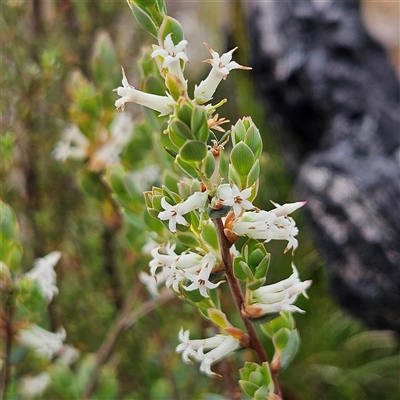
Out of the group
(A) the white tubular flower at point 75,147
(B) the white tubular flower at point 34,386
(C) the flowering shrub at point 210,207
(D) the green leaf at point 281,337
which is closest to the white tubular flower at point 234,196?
(C) the flowering shrub at point 210,207

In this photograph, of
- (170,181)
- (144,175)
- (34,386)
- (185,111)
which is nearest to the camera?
(185,111)

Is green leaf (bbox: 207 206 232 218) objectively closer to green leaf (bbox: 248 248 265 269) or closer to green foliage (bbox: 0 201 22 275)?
green leaf (bbox: 248 248 265 269)

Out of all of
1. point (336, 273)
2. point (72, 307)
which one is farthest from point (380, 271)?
point (72, 307)

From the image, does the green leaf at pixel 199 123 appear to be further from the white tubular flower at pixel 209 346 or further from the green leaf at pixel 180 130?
the white tubular flower at pixel 209 346

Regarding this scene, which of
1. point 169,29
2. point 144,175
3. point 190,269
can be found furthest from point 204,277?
point 144,175

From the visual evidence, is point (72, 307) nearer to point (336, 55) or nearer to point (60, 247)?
point (60, 247)

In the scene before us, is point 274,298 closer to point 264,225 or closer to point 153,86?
point 264,225

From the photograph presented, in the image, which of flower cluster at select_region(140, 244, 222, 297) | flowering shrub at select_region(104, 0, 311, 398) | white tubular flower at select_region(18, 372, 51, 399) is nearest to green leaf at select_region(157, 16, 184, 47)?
flowering shrub at select_region(104, 0, 311, 398)
